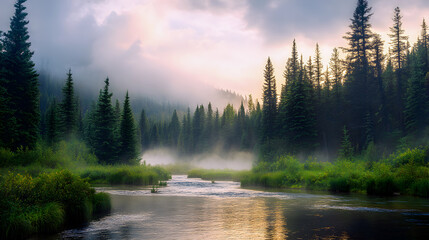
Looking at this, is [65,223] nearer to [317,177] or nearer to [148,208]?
[148,208]

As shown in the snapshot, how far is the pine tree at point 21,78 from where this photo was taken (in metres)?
48.6

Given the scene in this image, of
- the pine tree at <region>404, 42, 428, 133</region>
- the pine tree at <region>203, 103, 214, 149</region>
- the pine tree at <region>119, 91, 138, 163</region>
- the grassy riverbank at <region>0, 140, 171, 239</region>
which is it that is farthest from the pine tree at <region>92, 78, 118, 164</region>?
the pine tree at <region>203, 103, 214, 149</region>

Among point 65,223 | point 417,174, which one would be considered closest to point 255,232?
point 65,223

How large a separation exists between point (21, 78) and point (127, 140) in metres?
23.9

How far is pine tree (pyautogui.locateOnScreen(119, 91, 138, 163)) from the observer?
6762cm

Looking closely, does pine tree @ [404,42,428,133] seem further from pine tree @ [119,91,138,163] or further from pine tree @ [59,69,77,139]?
pine tree @ [59,69,77,139]

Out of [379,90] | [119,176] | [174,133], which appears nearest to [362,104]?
[379,90]

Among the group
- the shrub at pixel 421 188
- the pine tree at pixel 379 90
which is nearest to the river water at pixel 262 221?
the shrub at pixel 421 188

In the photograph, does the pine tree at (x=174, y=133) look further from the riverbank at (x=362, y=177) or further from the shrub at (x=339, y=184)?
the shrub at (x=339, y=184)

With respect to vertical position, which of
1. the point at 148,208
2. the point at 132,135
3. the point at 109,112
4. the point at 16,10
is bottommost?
the point at 148,208

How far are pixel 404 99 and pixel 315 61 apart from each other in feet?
98.8

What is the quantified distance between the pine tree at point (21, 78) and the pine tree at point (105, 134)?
1547 cm

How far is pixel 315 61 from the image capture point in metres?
86.9

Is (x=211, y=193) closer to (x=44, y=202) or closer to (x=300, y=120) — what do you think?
(x=44, y=202)
